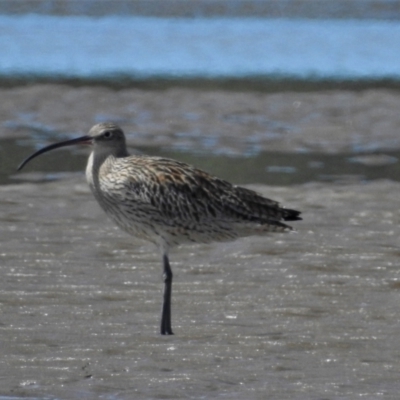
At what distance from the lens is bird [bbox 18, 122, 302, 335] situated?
21.4 ft

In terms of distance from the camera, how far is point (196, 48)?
26781 mm

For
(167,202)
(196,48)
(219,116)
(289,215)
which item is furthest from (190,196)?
(196,48)

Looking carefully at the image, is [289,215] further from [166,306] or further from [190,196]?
[166,306]

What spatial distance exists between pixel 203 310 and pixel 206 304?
0.36 feet

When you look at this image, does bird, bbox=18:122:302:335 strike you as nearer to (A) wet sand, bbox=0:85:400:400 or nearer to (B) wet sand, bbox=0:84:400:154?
(A) wet sand, bbox=0:85:400:400

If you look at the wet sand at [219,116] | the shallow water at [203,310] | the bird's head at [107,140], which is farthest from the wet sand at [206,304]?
the wet sand at [219,116]

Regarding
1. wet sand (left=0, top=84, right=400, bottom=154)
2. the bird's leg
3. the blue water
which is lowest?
the blue water

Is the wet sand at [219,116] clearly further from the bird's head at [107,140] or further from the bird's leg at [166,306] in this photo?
the bird's leg at [166,306]

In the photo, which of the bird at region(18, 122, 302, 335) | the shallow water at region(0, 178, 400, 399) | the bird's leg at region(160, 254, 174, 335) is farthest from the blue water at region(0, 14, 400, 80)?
the bird's leg at region(160, 254, 174, 335)

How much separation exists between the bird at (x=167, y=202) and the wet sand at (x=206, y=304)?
0.36 metres

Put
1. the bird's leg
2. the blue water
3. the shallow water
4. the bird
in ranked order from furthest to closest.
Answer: the blue water
the bird
the bird's leg
the shallow water

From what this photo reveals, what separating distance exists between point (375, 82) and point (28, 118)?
6379 millimetres

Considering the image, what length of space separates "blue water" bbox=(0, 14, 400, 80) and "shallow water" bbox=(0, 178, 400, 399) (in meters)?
12.2

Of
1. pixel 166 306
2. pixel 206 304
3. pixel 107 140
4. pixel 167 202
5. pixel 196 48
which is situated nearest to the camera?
pixel 166 306
